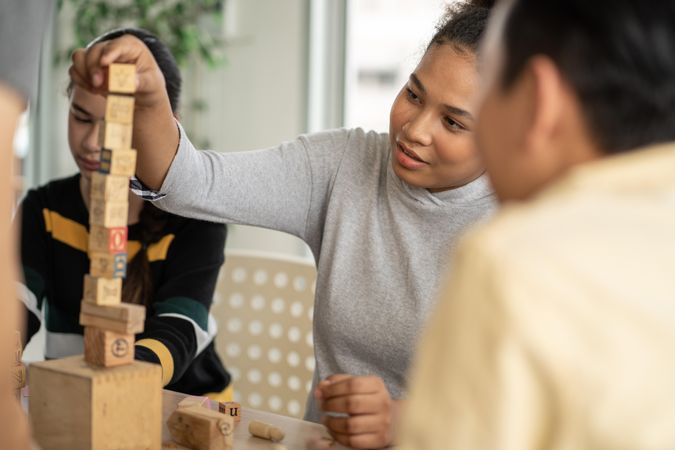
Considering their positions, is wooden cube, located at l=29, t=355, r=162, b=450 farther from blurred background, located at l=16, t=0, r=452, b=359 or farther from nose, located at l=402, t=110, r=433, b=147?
blurred background, located at l=16, t=0, r=452, b=359

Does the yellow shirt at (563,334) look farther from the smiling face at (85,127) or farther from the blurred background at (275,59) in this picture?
the blurred background at (275,59)

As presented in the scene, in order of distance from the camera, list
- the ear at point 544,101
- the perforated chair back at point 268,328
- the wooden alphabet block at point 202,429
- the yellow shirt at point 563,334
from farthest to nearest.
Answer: the perforated chair back at point 268,328 → the wooden alphabet block at point 202,429 → the ear at point 544,101 → the yellow shirt at point 563,334

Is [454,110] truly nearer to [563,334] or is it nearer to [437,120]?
[437,120]

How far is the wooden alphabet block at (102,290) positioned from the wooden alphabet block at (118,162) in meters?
0.11

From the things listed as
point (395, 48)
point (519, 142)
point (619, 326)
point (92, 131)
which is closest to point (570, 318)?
point (619, 326)

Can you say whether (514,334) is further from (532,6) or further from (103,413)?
(103,413)

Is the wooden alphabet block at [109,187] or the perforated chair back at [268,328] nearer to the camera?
the wooden alphabet block at [109,187]

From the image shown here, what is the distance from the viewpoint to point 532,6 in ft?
2.14

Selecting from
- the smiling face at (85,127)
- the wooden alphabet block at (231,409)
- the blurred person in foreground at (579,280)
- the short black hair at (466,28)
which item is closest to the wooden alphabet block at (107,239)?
the wooden alphabet block at (231,409)

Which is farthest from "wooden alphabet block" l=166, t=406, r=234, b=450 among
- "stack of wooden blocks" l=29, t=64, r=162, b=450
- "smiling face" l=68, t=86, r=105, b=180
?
"smiling face" l=68, t=86, r=105, b=180

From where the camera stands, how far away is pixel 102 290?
0.95 metres

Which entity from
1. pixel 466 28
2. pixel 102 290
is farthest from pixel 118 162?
pixel 466 28

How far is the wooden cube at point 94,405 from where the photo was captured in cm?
91

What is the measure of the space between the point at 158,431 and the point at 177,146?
46cm
